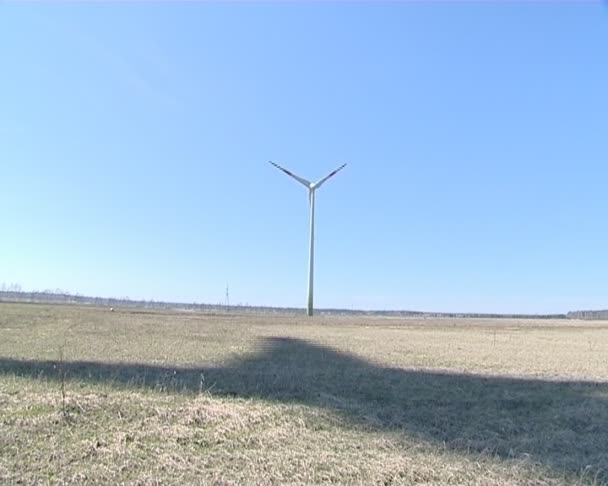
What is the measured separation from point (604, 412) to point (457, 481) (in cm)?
498

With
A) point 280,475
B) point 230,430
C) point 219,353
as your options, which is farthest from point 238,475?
point 219,353

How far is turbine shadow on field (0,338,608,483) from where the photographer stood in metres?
7.52

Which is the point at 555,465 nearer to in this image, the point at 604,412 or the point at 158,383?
the point at 604,412

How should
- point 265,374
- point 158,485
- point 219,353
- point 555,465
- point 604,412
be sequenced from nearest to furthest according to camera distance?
point 158,485 → point 555,465 → point 604,412 → point 265,374 → point 219,353

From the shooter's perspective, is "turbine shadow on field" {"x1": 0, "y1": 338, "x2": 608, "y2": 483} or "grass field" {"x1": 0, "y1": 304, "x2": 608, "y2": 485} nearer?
"grass field" {"x1": 0, "y1": 304, "x2": 608, "y2": 485}

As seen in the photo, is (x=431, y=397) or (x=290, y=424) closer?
(x=290, y=424)

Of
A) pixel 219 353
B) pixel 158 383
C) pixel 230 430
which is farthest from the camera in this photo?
pixel 219 353

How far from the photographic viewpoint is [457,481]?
590 cm

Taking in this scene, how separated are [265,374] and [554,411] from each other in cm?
595

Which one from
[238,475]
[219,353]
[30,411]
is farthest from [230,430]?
[219,353]

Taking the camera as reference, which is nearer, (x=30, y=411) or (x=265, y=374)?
(x=30, y=411)

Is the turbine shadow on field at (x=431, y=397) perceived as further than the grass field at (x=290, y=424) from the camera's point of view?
Yes

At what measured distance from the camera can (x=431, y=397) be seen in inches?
413

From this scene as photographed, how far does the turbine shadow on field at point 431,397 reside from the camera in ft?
24.7
